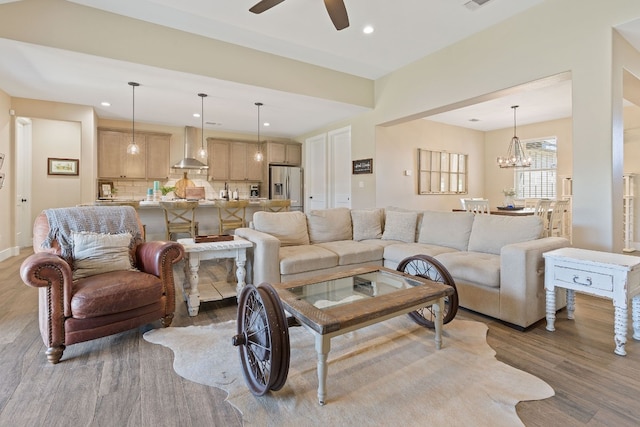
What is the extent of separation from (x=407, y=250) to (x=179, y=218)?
11.0ft

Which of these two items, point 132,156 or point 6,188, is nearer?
point 6,188

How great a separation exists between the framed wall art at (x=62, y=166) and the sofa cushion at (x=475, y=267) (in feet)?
22.9

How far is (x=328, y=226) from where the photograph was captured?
4.11m

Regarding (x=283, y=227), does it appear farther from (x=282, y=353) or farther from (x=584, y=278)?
(x=584, y=278)

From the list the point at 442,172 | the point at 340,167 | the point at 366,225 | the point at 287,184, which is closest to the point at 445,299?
the point at 366,225

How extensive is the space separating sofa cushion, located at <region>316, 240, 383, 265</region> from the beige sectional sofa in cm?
1

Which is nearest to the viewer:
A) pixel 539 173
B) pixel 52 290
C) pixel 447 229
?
pixel 52 290

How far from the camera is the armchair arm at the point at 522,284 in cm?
250

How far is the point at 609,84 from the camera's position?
116 inches

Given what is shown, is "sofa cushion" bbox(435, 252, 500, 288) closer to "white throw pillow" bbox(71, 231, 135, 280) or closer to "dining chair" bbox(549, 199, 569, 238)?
"dining chair" bbox(549, 199, 569, 238)

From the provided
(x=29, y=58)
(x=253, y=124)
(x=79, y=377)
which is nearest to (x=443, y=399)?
(x=79, y=377)

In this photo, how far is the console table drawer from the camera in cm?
219

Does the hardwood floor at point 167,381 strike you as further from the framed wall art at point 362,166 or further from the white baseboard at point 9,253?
the framed wall art at point 362,166

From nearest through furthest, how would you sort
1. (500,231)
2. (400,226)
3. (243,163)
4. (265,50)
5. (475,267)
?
(475,267) → (500,231) → (400,226) → (265,50) → (243,163)
